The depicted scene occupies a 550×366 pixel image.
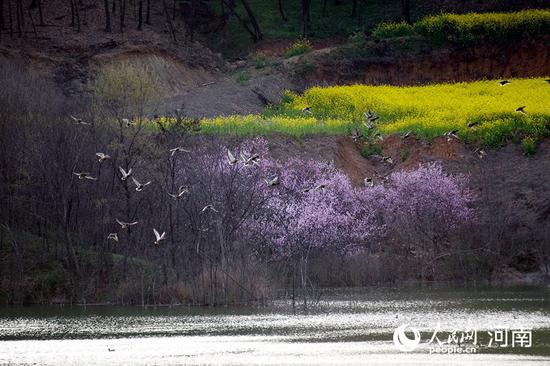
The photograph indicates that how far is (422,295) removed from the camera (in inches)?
1842

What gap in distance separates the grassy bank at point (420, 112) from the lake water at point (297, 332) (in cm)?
2197

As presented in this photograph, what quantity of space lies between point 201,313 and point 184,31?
54.7 m

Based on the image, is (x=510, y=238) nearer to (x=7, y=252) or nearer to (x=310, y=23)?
(x=7, y=252)

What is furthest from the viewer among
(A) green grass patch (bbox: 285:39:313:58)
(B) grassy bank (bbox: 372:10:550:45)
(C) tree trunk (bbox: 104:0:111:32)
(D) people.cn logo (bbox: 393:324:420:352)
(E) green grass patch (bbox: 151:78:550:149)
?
(A) green grass patch (bbox: 285:39:313:58)

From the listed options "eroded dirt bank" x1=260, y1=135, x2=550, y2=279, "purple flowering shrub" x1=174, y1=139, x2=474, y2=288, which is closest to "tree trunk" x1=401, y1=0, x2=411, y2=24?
"eroded dirt bank" x1=260, y1=135, x2=550, y2=279

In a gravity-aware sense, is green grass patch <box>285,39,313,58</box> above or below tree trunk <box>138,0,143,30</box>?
below

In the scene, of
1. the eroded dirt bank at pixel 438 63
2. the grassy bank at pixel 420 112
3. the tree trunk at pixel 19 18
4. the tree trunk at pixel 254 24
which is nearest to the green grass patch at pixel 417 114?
the grassy bank at pixel 420 112

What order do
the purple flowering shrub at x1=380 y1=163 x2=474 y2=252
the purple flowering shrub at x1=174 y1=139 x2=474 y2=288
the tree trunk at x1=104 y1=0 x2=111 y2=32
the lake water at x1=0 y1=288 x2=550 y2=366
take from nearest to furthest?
the lake water at x1=0 y1=288 x2=550 y2=366 → the purple flowering shrub at x1=174 y1=139 x2=474 y2=288 → the purple flowering shrub at x1=380 y1=163 x2=474 y2=252 → the tree trunk at x1=104 y1=0 x2=111 y2=32

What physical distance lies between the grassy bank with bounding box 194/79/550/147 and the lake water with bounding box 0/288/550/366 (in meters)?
22.0

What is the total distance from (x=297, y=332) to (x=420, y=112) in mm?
39139

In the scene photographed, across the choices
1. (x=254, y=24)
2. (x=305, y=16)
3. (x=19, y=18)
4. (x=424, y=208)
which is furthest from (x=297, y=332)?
(x=254, y=24)

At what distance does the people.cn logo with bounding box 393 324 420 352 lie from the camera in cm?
3297

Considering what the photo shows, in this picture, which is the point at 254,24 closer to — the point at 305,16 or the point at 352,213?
the point at 305,16

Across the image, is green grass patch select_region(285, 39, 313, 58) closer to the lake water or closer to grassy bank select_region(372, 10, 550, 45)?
grassy bank select_region(372, 10, 550, 45)
